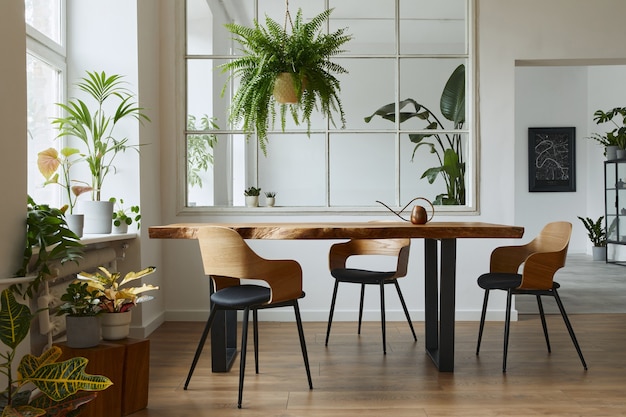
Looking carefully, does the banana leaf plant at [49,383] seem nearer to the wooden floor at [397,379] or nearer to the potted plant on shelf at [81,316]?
the potted plant on shelf at [81,316]

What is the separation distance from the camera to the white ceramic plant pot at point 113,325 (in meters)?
2.79

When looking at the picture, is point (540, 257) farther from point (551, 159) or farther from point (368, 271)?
point (551, 159)

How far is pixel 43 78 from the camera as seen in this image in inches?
153

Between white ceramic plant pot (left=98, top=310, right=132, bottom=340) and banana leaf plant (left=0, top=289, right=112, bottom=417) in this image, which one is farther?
white ceramic plant pot (left=98, top=310, right=132, bottom=340)

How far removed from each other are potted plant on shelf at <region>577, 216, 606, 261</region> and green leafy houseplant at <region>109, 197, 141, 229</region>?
781 cm

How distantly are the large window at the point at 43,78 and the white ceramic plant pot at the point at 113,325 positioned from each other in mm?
1153

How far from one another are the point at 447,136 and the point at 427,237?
2.08 m

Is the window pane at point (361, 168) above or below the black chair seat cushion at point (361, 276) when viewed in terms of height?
above

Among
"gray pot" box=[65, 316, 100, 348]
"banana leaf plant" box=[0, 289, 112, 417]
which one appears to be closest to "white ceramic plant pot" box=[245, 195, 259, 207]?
"gray pot" box=[65, 316, 100, 348]

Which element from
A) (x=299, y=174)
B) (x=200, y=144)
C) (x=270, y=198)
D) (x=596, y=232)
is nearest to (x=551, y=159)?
(x=596, y=232)

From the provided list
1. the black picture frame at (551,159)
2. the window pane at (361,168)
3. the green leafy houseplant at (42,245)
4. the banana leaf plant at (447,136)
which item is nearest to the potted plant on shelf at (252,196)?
the window pane at (361,168)

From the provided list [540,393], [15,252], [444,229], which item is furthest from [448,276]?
[15,252]

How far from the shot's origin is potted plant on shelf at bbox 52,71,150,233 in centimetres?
390

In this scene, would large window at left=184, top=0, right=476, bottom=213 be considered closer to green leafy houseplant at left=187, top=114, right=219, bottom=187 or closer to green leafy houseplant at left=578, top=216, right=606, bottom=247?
green leafy houseplant at left=187, top=114, right=219, bottom=187
